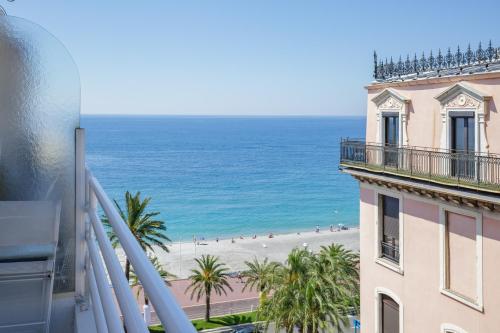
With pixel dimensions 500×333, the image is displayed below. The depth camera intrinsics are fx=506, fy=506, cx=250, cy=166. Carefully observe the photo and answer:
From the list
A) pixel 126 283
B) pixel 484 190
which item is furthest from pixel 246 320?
pixel 126 283

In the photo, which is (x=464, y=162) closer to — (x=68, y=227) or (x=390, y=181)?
(x=390, y=181)

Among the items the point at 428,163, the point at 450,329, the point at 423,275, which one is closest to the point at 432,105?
the point at 428,163

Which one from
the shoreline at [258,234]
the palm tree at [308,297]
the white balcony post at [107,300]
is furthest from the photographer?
the shoreline at [258,234]

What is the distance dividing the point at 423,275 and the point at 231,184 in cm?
8040

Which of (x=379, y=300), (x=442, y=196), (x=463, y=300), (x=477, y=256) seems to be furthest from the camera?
(x=379, y=300)

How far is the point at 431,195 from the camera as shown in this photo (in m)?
11.1

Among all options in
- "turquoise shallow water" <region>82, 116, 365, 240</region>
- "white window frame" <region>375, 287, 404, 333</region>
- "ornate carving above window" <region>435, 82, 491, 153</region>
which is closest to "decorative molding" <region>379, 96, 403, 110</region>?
"ornate carving above window" <region>435, 82, 491, 153</region>

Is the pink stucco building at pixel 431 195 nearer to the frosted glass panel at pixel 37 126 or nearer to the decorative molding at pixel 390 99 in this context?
the decorative molding at pixel 390 99

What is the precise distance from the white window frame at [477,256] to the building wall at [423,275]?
8 centimetres

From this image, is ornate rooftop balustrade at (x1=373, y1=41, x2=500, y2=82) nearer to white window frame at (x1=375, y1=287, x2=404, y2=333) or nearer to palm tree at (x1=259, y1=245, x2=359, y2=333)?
white window frame at (x1=375, y1=287, x2=404, y2=333)

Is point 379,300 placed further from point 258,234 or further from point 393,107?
point 258,234

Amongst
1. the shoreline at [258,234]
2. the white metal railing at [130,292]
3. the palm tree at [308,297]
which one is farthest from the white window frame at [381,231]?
the shoreline at [258,234]

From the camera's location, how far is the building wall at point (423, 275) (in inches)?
383

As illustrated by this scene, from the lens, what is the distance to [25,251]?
2.42 m
